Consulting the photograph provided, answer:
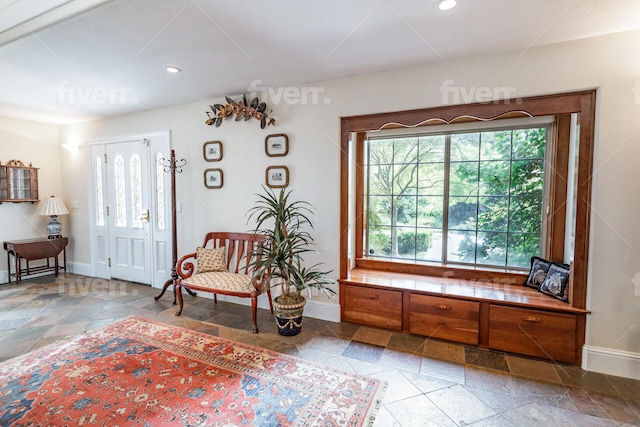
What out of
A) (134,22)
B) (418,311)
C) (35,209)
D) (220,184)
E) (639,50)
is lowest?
(418,311)

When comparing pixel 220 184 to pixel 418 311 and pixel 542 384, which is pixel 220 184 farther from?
pixel 542 384

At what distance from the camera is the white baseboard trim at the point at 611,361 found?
2.15 m

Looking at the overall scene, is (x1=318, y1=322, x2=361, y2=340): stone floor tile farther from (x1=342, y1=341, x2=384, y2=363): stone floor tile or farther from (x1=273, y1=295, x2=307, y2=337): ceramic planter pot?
(x1=273, y1=295, x2=307, y2=337): ceramic planter pot

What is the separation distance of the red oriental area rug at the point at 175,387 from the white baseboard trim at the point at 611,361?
1.62 metres

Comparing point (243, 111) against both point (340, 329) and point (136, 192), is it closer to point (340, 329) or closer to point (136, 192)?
point (136, 192)

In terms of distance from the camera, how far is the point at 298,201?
3.24 metres

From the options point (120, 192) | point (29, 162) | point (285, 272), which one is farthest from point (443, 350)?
point (29, 162)

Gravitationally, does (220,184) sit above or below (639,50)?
below

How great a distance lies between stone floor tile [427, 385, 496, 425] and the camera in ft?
5.85

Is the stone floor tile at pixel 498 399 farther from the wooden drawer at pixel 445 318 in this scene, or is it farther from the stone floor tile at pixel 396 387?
the wooden drawer at pixel 445 318

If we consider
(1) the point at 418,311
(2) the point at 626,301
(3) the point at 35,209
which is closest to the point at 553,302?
(2) the point at 626,301

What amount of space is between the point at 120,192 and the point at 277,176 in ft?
9.11

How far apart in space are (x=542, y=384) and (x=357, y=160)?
8.65 ft

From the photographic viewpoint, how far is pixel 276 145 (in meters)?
3.33
